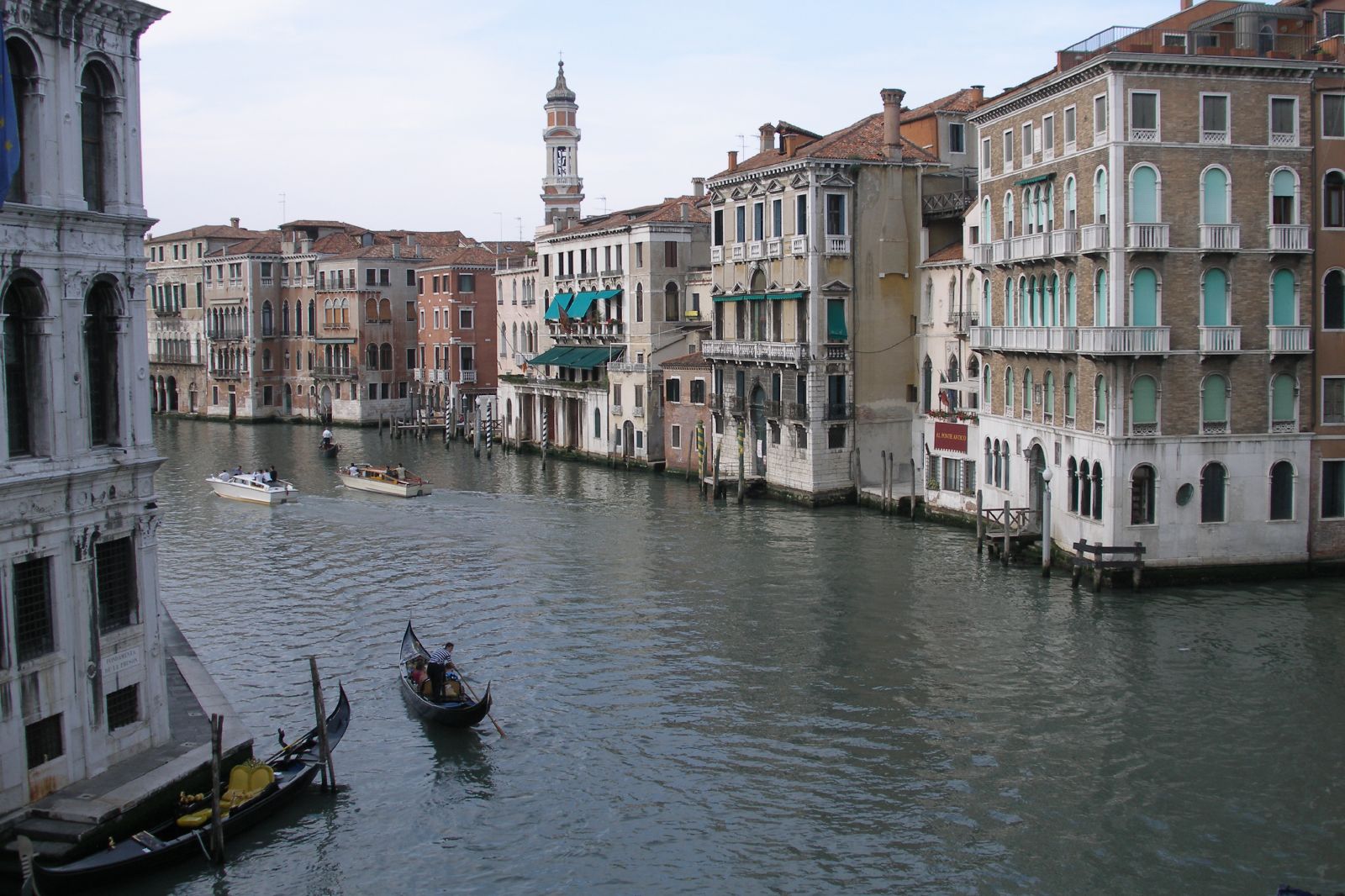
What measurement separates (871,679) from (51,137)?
43.9ft

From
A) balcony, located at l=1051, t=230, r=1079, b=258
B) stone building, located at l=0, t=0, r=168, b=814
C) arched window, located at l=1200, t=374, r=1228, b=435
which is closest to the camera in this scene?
stone building, located at l=0, t=0, r=168, b=814

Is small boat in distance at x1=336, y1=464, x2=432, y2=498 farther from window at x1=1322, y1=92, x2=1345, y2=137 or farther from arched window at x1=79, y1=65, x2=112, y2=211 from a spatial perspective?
arched window at x1=79, y1=65, x2=112, y2=211

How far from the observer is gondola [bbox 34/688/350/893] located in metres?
13.1

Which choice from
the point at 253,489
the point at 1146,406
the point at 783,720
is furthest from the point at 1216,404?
the point at 253,489

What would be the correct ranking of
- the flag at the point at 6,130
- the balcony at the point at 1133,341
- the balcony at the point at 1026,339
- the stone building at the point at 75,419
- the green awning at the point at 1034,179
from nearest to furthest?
the flag at the point at 6,130, the stone building at the point at 75,419, the balcony at the point at 1133,341, the balcony at the point at 1026,339, the green awning at the point at 1034,179

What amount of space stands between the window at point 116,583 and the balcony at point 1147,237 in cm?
1798

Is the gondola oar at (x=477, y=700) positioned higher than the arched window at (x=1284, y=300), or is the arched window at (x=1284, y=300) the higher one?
the arched window at (x=1284, y=300)

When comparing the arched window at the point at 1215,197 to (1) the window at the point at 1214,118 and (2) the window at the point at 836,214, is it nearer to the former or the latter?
(1) the window at the point at 1214,118

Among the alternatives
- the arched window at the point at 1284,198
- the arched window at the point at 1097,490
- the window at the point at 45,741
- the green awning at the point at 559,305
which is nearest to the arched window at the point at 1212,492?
the arched window at the point at 1097,490

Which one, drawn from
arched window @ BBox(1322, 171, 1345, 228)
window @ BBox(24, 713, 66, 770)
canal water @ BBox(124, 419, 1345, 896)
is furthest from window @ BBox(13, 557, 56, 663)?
arched window @ BBox(1322, 171, 1345, 228)

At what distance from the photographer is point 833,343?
123 ft

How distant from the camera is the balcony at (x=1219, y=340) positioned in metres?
25.3

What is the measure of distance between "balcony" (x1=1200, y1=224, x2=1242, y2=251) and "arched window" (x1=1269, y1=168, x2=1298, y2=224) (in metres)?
0.88

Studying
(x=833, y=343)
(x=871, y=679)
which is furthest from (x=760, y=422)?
(x=871, y=679)
